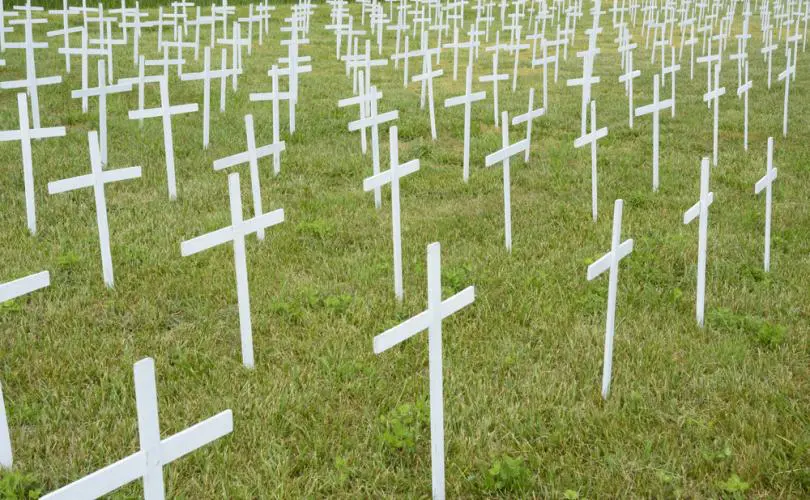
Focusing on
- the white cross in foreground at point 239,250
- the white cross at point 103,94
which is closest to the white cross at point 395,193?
the white cross in foreground at point 239,250

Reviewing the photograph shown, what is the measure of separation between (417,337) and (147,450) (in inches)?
94.9

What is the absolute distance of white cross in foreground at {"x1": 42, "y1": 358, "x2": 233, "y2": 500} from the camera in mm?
2438

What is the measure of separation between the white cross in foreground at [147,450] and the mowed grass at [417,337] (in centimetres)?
69

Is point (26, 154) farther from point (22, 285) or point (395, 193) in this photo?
point (22, 285)

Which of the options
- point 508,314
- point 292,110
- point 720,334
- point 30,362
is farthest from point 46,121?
point 720,334

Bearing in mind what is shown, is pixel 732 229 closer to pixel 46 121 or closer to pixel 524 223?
pixel 524 223

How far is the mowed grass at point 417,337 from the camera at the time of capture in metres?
3.65

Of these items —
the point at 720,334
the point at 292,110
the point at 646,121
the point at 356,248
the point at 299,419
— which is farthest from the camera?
the point at 646,121

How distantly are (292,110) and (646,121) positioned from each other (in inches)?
185

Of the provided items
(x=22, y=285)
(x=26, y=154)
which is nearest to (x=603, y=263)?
(x=22, y=285)

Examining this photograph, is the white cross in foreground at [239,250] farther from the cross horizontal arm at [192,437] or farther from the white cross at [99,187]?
the cross horizontal arm at [192,437]

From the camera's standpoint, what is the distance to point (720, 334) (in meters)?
4.92

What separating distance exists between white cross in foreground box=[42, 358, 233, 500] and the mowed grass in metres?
0.69

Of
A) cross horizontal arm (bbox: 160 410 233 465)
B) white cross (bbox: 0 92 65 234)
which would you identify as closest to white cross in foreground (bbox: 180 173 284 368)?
cross horizontal arm (bbox: 160 410 233 465)
